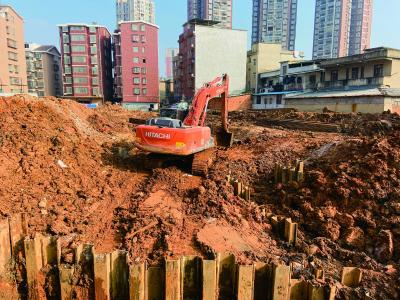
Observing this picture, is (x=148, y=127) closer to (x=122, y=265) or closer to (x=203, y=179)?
(x=203, y=179)

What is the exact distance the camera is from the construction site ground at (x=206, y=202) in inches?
262

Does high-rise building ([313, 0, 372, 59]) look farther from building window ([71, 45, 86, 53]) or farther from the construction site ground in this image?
the construction site ground

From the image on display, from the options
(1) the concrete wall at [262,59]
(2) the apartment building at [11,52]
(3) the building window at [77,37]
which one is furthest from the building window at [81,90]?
(1) the concrete wall at [262,59]

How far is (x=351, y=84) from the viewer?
1235 inches

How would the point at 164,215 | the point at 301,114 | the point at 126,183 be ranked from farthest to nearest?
the point at 301,114, the point at 126,183, the point at 164,215

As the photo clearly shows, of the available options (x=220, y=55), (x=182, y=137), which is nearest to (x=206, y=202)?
(x=182, y=137)

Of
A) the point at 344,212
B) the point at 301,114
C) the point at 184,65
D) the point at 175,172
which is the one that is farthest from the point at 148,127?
the point at 184,65

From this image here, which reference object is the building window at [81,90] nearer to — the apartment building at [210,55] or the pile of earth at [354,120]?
the apartment building at [210,55]

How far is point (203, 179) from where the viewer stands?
400 inches

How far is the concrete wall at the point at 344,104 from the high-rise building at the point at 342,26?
5304 cm

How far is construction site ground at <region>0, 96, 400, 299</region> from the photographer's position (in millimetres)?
6652

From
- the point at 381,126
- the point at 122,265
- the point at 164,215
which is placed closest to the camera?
the point at 122,265

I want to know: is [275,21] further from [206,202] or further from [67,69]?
[206,202]

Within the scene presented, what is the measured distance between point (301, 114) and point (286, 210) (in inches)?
666
